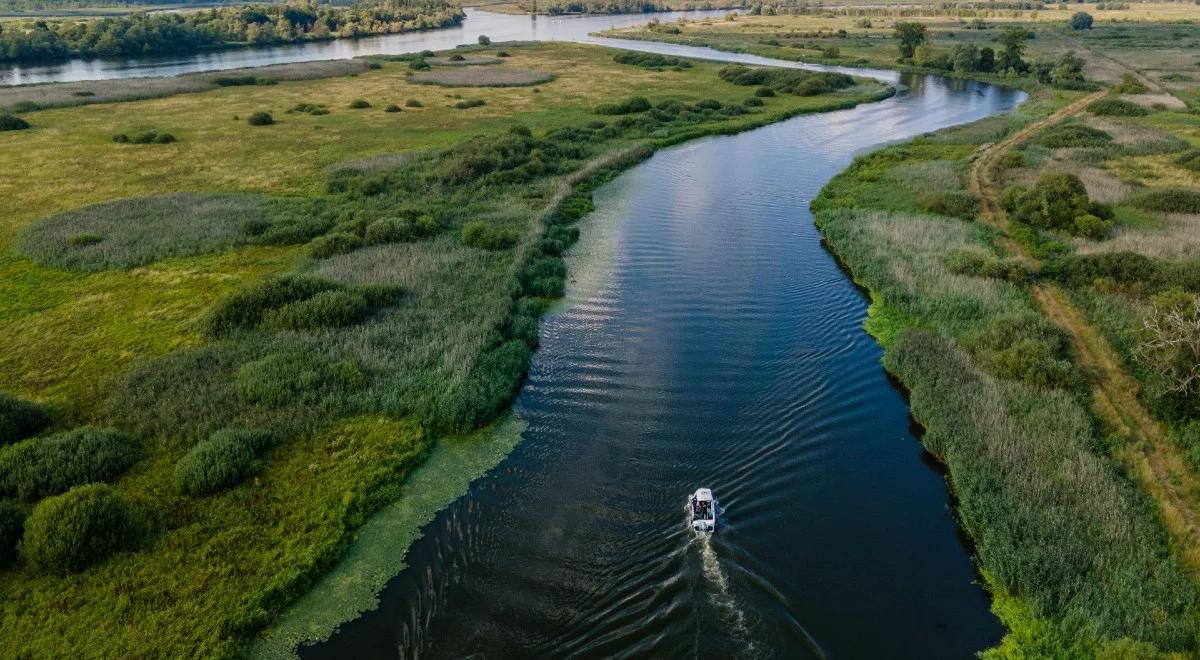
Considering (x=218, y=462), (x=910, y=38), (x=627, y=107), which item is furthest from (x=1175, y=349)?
(x=910, y=38)

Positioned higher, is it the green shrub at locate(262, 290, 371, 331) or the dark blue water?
the green shrub at locate(262, 290, 371, 331)

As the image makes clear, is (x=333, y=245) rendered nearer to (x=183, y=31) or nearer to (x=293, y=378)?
(x=293, y=378)

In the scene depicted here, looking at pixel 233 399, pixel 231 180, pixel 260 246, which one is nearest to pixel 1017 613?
pixel 233 399

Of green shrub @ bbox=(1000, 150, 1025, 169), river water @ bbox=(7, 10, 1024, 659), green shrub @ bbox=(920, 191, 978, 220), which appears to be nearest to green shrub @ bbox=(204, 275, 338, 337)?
river water @ bbox=(7, 10, 1024, 659)

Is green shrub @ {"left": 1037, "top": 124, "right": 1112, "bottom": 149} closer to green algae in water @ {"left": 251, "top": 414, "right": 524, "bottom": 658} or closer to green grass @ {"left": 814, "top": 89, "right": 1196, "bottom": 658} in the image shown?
green grass @ {"left": 814, "top": 89, "right": 1196, "bottom": 658}

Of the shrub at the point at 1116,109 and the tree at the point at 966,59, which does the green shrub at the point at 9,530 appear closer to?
the shrub at the point at 1116,109

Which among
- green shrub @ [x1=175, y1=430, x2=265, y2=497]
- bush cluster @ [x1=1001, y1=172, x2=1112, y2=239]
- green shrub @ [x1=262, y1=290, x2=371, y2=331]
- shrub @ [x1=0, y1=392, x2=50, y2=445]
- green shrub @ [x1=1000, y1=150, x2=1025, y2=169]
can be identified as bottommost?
green shrub @ [x1=175, y1=430, x2=265, y2=497]
